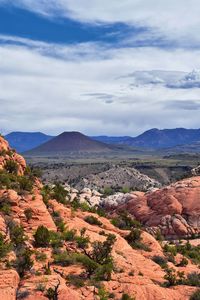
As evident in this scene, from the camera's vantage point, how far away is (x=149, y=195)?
289 ft

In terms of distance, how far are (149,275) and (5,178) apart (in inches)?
751

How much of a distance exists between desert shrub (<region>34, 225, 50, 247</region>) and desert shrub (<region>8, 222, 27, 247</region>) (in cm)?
101

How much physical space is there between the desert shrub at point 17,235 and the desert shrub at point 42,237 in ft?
3.32

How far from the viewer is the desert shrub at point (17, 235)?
34906mm

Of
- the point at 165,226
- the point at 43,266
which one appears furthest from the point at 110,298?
the point at 165,226

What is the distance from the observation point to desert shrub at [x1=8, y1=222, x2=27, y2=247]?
115ft

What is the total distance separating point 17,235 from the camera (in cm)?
3541

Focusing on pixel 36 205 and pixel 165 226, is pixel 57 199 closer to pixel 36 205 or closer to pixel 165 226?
pixel 36 205

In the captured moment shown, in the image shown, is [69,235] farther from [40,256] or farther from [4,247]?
[4,247]

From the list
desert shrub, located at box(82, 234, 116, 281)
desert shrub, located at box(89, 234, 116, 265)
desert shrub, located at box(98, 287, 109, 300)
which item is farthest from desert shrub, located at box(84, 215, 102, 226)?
desert shrub, located at box(98, 287, 109, 300)

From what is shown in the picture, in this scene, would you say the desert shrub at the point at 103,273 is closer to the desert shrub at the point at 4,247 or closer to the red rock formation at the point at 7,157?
the desert shrub at the point at 4,247

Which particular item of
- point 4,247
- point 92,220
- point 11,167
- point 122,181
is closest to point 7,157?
point 11,167

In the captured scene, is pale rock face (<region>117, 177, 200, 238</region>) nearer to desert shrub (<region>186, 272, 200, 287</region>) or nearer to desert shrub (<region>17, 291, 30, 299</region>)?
desert shrub (<region>186, 272, 200, 287</region>)

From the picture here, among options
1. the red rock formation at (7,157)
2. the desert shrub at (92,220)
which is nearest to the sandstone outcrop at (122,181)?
the red rock formation at (7,157)
